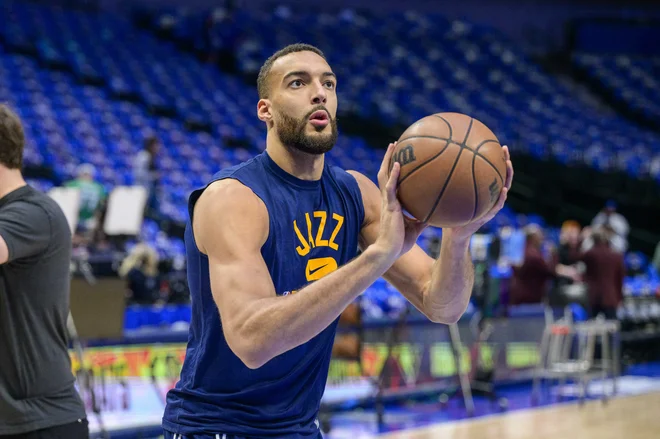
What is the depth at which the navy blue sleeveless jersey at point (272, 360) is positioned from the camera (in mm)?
2568

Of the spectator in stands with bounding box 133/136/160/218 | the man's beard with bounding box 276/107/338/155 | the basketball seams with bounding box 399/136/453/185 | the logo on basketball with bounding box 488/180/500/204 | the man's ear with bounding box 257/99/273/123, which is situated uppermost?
the spectator in stands with bounding box 133/136/160/218

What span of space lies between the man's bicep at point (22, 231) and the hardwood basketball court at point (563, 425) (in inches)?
204

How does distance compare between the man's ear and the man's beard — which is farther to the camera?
the man's ear

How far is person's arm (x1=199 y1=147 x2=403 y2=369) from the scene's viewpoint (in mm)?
2258

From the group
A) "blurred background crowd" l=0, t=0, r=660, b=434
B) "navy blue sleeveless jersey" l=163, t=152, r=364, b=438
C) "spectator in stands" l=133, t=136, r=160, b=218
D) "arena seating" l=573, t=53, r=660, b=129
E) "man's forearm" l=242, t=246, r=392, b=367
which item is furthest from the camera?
"arena seating" l=573, t=53, r=660, b=129

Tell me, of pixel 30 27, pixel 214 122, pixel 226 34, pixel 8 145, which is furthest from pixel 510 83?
pixel 8 145

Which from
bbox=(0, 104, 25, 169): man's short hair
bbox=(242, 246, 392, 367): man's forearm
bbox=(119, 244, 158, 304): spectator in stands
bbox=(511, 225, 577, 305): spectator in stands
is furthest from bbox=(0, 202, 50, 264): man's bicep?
bbox=(511, 225, 577, 305): spectator in stands

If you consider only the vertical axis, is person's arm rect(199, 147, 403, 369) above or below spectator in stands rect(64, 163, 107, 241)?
below

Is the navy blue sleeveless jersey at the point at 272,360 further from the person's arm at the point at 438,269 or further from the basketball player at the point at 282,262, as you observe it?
the person's arm at the point at 438,269

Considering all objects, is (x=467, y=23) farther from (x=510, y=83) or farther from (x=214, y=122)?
(x=214, y=122)

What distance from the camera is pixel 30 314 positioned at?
9.91 ft

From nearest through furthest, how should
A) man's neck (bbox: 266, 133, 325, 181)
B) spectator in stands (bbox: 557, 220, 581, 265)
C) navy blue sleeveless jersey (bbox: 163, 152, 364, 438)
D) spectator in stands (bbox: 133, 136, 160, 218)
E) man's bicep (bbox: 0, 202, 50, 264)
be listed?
navy blue sleeveless jersey (bbox: 163, 152, 364, 438)
man's neck (bbox: 266, 133, 325, 181)
man's bicep (bbox: 0, 202, 50, 264)
spectator in stands (bbox: 133, 136, 160, 218)
spectator in stands (bbox: 557, 220, 581, 265)

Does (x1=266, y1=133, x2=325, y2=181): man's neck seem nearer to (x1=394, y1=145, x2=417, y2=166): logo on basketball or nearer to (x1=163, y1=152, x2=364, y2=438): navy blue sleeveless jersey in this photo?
(x1=163, y1=152, x2=364, y2=438): navy blue sleeveless jersey

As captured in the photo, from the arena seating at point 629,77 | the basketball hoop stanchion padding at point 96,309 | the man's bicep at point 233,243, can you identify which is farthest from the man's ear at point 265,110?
the arena seating at point 629,77
